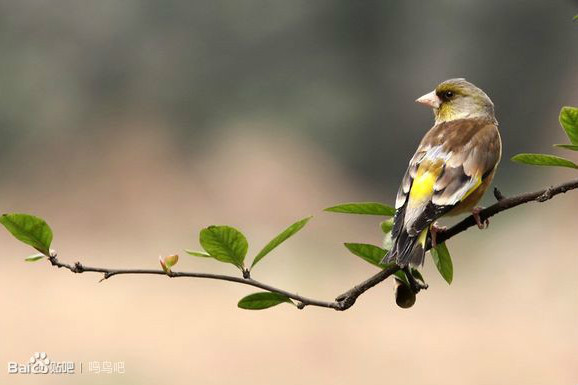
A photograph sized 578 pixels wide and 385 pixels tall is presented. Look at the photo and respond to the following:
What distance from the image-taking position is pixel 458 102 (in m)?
1.00

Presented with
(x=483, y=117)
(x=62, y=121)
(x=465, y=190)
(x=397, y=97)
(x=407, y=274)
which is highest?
(x=62, y=121)

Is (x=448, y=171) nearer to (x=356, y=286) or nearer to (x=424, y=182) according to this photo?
(x=424, y=182)

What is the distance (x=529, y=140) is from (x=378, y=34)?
1.39m

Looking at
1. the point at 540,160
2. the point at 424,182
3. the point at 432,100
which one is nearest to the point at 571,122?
the point at 540,160

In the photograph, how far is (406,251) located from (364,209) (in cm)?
4

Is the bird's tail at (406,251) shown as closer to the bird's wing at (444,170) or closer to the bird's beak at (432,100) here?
the bird's wing at (444,170)

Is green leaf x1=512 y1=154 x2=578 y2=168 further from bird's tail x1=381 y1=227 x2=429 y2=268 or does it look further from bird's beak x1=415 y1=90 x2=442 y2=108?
bird's beak x1=415 y1=90 x2=442 y2=108

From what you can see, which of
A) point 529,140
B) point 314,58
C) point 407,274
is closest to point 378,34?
point 314,58

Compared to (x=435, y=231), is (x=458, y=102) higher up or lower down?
higher up

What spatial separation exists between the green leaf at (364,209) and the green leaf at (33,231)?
0.58ft

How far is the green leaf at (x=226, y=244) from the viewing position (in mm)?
534

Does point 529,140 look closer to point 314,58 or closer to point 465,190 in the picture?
point 314,58

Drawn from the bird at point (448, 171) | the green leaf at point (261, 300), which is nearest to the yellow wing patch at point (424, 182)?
the bird at point (448, 171)

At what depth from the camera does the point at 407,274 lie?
553 mm
